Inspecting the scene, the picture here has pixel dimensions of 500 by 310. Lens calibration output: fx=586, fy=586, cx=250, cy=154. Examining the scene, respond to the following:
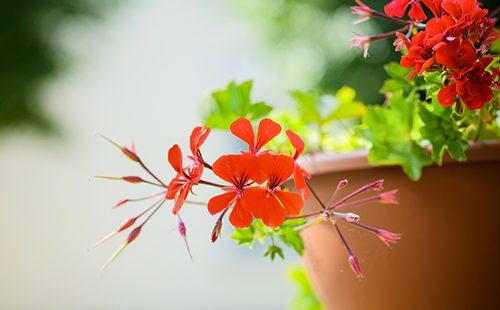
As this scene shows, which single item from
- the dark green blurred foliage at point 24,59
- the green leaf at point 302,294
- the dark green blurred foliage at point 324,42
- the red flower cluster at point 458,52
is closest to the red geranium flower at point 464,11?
the red flower cluster at point 458,52

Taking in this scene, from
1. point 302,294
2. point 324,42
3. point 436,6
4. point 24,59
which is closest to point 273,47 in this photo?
point 324,42

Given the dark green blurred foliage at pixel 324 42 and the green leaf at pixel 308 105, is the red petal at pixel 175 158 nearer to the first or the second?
the green leaf at pixel 308 105

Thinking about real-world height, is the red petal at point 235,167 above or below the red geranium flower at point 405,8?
below

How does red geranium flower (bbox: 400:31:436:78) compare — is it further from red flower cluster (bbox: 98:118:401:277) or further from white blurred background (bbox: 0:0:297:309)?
white blurred background (bbox: 0:0:297:309)

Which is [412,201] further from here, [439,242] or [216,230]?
[216,230]

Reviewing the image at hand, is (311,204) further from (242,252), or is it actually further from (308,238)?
(242,252)

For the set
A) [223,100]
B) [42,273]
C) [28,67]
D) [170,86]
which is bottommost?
[42,273]

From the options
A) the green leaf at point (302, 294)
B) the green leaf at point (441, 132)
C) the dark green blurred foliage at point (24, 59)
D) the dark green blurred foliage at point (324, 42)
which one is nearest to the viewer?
the green leaf at point (441, 132)

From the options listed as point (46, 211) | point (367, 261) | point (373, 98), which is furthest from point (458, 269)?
point (46, 211)
